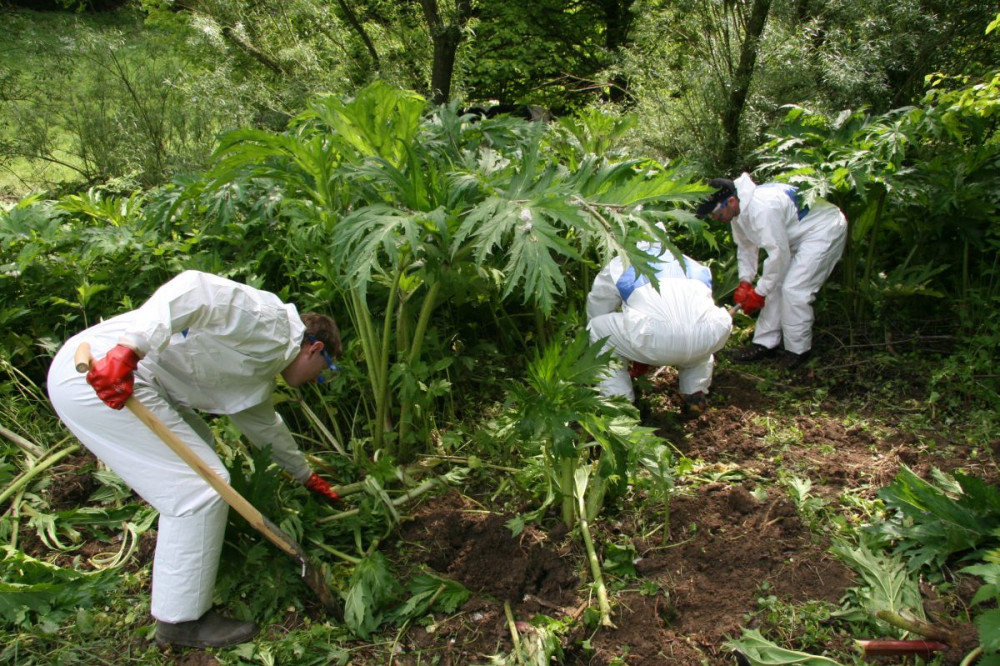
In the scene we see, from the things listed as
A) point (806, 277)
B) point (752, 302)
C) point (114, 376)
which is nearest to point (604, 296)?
point (752, 302)

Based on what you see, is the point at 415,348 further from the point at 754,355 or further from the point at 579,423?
the point at 754,355

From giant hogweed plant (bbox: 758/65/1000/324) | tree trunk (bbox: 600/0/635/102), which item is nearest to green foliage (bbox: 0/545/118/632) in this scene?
giant hogweed plant (bbox: 758/65/1000/324)

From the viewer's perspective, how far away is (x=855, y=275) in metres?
5.22

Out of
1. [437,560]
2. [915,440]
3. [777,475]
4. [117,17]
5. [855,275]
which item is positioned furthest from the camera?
[117,17]

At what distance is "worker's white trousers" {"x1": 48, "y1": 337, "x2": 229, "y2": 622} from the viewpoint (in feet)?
8.95

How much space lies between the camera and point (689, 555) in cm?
316

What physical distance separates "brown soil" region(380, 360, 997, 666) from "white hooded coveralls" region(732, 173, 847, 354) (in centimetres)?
104

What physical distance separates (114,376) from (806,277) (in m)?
4.46

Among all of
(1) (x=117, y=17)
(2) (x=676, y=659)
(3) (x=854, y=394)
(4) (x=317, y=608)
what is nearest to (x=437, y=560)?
(4) (x=317, y=608)

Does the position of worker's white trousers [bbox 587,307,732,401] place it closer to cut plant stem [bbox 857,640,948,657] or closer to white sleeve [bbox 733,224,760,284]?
white sleeve [bbox 733,224,760,284]

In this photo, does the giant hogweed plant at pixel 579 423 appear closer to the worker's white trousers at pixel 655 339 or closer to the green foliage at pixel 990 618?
the worker's white trousers at pixel 655 339

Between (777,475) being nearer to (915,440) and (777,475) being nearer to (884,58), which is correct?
(915,440)

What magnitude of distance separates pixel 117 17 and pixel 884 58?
11.3m

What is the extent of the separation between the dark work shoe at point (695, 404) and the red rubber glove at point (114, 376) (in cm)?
324
